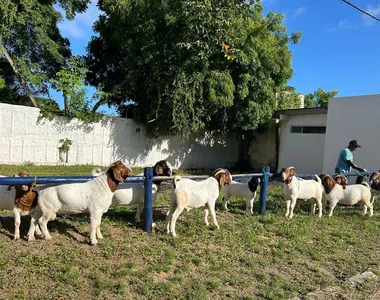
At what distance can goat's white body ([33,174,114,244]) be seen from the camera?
4855 mm

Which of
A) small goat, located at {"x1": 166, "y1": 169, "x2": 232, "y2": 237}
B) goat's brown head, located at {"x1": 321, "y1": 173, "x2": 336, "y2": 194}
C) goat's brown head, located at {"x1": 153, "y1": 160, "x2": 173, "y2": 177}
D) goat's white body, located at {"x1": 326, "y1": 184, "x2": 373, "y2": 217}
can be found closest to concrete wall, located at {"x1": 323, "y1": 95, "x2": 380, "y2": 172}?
goat's white body, located at {"x1": 326, "y1": 184, "x2": 373, "y2": 217}

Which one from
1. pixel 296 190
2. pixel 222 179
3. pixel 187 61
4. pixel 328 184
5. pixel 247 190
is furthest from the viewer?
pixel 187 61

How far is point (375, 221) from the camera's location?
26.5 feet

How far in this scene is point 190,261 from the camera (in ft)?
15.8

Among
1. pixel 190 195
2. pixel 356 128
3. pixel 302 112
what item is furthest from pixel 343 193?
pixel 302 112

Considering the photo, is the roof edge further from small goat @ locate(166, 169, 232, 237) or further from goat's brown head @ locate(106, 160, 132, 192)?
goat's brown head @ locate(106, 160, 132, 192)

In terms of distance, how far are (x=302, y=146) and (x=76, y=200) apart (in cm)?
1486

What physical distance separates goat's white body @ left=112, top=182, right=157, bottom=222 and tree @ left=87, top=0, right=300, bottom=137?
25.8 feet

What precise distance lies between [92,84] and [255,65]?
338 inches

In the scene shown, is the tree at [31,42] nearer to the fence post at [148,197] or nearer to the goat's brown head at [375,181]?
the fence post at [148,197]

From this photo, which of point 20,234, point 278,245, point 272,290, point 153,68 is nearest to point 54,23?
point 153,68

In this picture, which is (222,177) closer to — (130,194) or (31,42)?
(130,194)

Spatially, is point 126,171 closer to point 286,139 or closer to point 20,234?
point 20,234

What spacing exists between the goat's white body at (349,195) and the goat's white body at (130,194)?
4.55 m
